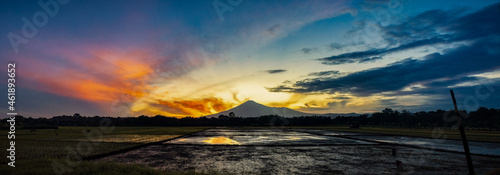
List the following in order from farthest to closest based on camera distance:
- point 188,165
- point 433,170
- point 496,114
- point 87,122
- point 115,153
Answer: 1. point 87,122
2. point 496,114
3. point 115,153
4. point 188,165
5. point 433,170

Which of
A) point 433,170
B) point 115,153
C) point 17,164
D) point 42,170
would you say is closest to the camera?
point 42,170

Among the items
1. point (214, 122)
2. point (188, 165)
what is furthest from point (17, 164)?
point (214, 122)

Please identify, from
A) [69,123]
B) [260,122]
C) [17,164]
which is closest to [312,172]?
[17,164]

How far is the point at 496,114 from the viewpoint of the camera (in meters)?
102

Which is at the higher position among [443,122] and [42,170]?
[42,170]

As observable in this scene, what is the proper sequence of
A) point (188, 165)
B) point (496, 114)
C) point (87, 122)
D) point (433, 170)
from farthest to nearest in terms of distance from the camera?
point (87, 122) < point (496, 114) < point (188, 165) < point (433, 170)

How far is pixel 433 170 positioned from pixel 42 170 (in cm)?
1913

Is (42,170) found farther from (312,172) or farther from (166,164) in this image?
(312,172)

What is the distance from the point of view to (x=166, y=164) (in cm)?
1443

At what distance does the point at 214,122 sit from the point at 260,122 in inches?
904

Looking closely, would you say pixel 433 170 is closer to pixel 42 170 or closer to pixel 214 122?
pixel 42 170

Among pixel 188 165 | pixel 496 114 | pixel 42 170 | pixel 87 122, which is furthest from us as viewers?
pixel 87 122

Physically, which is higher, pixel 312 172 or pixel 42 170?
pixel 42 170

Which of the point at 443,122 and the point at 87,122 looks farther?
the point at 87,122
